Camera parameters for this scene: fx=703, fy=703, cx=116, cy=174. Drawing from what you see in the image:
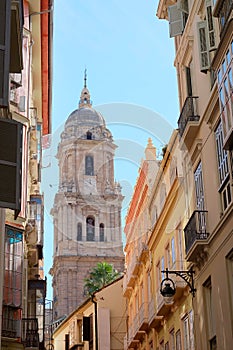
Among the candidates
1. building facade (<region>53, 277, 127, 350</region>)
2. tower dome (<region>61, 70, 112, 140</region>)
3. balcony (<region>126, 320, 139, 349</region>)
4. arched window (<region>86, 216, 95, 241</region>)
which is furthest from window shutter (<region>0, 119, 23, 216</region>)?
arched window (<region>86, 216, 95, 241</region>)

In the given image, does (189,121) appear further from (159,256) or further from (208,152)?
(159,256)

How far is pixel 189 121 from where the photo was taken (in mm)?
20125

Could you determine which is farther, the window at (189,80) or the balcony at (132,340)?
the balcony at (132,340)

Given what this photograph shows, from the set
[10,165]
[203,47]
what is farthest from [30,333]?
[10,165]

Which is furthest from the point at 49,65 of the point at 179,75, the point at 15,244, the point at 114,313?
the point at 114,313

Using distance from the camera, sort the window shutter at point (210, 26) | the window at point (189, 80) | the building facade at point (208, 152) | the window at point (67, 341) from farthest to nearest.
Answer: the window at point (67, 341)
the window at point (189, 80)
the window shutter at point (210, 26)
the building facade at point (208, 152)

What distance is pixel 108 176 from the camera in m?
96.3

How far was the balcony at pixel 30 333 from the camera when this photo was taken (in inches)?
935

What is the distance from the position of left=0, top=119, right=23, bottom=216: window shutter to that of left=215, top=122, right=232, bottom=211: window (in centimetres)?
607

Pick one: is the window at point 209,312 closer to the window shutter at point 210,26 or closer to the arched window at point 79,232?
the window shutter at point 210,26

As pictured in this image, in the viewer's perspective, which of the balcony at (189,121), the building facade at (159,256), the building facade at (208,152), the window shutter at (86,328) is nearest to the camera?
the building facade at (208,152)

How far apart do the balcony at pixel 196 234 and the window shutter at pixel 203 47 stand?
4.02 meters

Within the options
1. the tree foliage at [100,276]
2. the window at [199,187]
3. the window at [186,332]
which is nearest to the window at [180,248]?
the window at [186,332]

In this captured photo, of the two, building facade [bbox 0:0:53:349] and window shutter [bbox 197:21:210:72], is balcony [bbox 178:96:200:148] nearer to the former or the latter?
window shutter [bbox 197:21:210:72]
